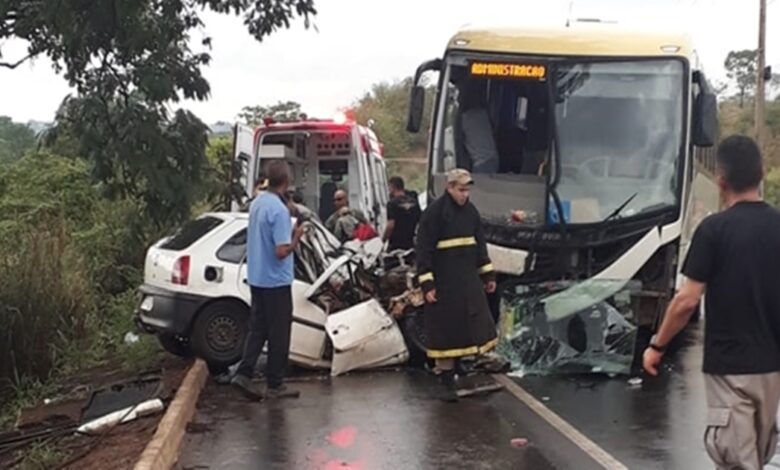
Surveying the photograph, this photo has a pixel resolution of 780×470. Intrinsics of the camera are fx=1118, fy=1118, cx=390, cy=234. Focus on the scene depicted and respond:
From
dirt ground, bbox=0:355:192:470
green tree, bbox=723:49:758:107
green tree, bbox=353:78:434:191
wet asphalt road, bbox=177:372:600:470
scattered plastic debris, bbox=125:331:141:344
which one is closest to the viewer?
wet asphalt road, bbox=177:372:600:470

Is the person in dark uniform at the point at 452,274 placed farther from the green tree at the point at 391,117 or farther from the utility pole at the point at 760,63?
the green tree at the point at 391,117

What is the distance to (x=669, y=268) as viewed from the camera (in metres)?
11.3

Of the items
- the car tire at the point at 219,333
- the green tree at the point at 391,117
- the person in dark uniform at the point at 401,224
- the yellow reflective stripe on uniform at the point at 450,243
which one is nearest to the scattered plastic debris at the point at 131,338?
the car tire at the point at 219,333

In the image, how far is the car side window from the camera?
431 inches

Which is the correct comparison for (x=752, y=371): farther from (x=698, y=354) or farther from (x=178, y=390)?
(x=698, y=354)

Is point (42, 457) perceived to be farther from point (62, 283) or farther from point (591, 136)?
point (591, 136)

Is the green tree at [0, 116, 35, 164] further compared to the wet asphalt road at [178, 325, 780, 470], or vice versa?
the green tree at [0, 116, 35, 164]

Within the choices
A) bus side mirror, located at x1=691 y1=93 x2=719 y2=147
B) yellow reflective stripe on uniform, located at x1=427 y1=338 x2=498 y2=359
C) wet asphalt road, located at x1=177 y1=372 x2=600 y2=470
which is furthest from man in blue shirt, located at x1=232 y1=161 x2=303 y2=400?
bus side mirror, located at x1=691 y1=93 x2=719 y2=147

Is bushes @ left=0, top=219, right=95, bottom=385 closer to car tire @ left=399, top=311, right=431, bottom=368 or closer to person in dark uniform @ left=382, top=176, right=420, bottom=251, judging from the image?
person in dark uniform @ left=382, top=176, right=420, bottom=251

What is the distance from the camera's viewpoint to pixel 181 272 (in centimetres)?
1078

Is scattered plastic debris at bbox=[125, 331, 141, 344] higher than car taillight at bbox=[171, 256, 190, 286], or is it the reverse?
car taillight at bbox=[171, 256, 190, 286]

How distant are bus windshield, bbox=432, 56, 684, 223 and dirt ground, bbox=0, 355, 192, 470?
154 inches

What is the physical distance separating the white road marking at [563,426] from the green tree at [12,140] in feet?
41.9

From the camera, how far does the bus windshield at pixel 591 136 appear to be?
1152 cm
